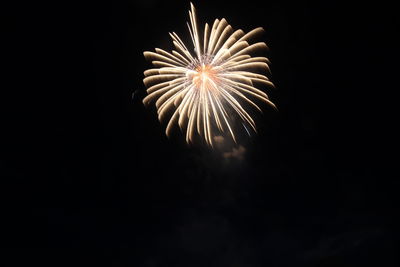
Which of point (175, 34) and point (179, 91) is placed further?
point (179, 91)

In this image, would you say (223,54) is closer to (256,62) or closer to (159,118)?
(256,62)

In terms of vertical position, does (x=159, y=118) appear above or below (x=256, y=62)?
below

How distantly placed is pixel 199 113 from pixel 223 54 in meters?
5.43

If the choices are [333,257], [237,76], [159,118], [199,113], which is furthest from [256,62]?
[333,257]

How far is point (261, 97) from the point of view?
1069 inches

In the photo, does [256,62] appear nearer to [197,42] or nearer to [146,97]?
[197,42]

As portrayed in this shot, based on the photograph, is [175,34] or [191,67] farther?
[191,67]

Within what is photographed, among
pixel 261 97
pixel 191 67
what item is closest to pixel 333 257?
pixel 261 97

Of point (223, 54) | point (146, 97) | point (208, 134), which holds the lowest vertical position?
point (208, 134)

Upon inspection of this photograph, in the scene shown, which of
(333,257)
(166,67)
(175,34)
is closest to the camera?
(175,34)

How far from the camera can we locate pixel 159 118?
2703 centimetres

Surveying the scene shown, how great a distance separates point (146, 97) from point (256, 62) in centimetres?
971

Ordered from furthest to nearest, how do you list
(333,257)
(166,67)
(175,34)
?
(333,257)
(166,67)
(175,34)

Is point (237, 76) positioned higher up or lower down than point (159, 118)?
higher up
